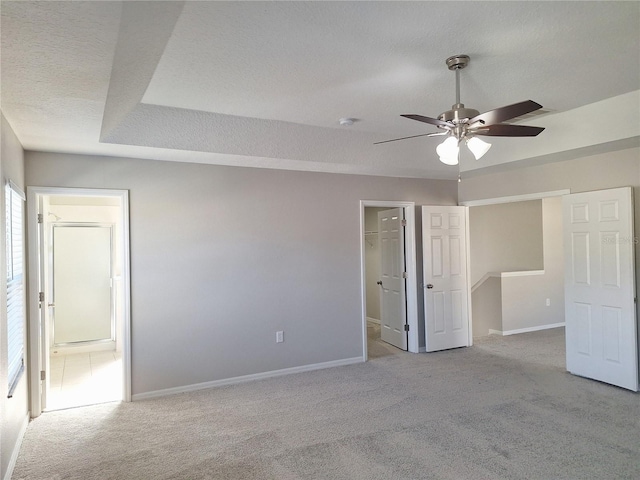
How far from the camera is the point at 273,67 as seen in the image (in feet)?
8.00

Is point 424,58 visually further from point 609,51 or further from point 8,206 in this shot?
point 8,206

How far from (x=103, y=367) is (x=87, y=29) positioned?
4.57 m

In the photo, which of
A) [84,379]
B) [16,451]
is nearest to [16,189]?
[16,451]

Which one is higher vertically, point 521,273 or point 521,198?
point 521,198

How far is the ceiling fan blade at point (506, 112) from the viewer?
200 cm

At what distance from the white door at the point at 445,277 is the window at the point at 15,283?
14.4 feet

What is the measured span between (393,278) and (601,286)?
252 centimetres

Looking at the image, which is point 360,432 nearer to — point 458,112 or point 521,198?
point 458,112

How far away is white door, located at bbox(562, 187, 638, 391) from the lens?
148 inches

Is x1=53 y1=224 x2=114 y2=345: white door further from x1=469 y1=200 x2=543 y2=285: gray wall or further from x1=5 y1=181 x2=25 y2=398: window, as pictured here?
x1=469 y1=200 x2=543 y2=285: gray wall

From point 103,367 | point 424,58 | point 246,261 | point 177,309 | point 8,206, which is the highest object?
point 424,58

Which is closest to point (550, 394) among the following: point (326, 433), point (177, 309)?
point (326, 433)

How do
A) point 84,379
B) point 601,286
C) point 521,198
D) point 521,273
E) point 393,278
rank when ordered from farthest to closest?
point 521,273
point 393,278
point 521,198
point 84,379
point 601,286

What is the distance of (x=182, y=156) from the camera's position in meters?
3.84
